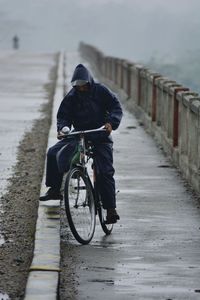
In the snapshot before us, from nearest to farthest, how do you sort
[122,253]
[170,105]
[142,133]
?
1. [122,253]
2. [170,105]
3. [142,133]

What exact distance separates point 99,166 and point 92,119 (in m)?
0.45

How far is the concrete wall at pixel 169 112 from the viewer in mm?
16531

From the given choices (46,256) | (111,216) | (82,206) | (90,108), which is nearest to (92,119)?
(90,108)

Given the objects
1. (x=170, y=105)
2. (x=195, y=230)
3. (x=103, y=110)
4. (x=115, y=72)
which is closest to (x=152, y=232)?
(x=195, y=230)

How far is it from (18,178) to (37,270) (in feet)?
24.0

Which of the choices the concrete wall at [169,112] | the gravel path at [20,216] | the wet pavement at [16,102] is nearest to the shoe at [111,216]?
the gravel path at [20,216]

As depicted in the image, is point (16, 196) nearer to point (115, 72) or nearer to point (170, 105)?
point (170, 105)

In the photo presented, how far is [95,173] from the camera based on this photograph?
12648 mm

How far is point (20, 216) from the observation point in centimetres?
1400

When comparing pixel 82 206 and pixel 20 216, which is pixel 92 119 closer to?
pixel 82 206

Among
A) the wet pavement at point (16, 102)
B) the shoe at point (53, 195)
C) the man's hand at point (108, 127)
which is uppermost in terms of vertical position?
the man's hand at point (108, 127)

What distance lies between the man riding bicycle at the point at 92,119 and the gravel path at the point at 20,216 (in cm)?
73

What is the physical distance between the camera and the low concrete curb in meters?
9.66

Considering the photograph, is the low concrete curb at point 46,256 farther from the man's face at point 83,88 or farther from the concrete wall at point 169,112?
the concrete wall at point 169,112
